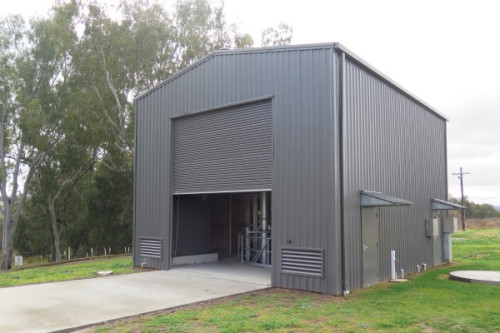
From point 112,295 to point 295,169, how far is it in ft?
14.5

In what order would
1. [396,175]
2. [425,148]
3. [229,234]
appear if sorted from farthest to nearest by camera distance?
1. [229,234]
2. [425,148]
3. [396,175]

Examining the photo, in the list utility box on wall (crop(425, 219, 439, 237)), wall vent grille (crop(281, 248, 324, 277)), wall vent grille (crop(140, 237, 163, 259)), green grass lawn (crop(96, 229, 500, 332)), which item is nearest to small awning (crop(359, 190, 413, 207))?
wall vent grille (crop(281, 248, 324, 277))

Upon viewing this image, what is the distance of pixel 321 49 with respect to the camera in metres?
8.87

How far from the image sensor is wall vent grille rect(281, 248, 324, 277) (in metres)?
8.55

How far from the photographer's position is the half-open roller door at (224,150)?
32.6 feet

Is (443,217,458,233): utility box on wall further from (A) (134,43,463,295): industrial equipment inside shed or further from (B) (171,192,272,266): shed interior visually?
(B) (171,192,272,266): shed interior

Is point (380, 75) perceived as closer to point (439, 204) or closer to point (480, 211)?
point (439, 204)

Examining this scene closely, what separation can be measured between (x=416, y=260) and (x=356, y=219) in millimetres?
4276

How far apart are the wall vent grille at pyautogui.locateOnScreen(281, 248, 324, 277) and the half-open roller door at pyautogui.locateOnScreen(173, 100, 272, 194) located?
157cm

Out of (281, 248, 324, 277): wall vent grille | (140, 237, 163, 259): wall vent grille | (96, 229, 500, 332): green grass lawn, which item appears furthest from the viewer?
(140, 237, 163, 259): wall vent grille

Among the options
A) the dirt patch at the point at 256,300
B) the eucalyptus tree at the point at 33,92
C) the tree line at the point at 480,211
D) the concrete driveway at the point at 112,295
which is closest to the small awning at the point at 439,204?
the concrete driveway at the point at 112,295

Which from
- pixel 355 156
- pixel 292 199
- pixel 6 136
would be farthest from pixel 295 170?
pixel 6 136

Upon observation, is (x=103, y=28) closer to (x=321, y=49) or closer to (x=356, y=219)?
(x=321, y=49)

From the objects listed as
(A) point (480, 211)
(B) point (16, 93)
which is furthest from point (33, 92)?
(A) point (480, 211)
